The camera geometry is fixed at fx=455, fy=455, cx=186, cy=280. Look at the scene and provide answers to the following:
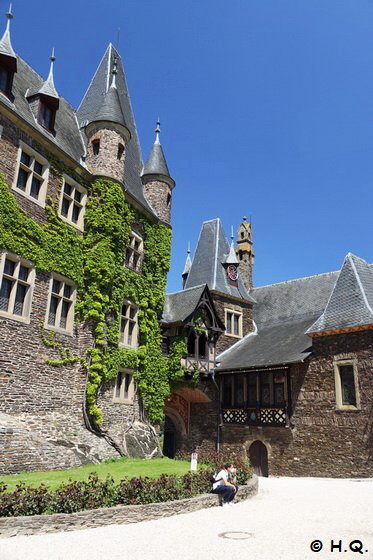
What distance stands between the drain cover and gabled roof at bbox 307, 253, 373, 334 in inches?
541

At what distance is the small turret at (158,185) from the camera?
23906 mm

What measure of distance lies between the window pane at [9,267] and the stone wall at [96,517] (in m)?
8.46

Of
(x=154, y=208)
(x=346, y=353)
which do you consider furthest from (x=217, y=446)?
(x=154, y=208)

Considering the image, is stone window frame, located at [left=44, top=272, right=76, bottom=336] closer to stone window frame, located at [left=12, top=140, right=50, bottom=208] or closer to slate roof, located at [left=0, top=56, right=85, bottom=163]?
stone window frame, located at [left=12, top=140, right=50, bottom=208]

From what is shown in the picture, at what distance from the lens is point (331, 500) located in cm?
1316

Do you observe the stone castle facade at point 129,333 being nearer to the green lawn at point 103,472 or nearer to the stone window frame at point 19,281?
the stone window frame at point 19,281

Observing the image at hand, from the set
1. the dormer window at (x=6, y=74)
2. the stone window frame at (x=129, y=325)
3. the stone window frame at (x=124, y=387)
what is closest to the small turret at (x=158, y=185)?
the stone window frame at (x=129, y=325)

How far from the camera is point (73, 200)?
1805 centimetres

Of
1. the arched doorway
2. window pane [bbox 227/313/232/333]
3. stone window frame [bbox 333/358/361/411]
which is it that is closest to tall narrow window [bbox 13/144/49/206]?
stone window frame [bbox 333/358/361/411]

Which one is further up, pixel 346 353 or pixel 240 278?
pixel 240 278

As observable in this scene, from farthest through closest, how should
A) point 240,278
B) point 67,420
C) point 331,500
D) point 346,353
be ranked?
point 240,278, point 346,353, point 67,420, point 331,500

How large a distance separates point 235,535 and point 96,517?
2.69 meters

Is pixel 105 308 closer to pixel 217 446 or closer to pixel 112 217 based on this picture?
pixel 112 217

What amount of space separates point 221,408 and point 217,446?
2051 millimetres
